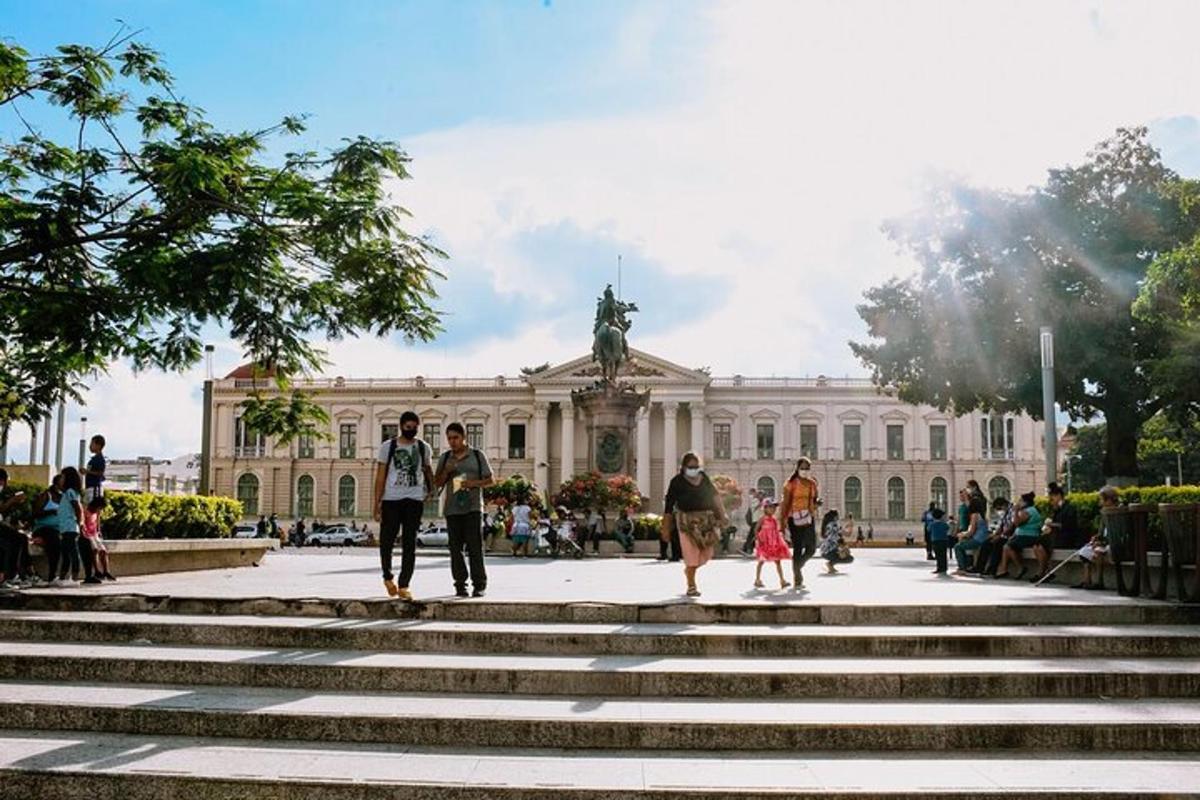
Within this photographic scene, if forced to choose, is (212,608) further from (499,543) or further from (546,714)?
(499,543)

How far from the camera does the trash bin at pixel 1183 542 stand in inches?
339

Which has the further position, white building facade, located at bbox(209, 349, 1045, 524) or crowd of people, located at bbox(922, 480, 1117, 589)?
white building facade, located at bbox(209, 349, 1045, 524)

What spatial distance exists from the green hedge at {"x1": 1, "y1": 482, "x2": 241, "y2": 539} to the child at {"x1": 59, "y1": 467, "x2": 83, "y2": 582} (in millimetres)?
1697

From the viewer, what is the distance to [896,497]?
75.8 meters

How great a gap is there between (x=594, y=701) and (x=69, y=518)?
618 cm

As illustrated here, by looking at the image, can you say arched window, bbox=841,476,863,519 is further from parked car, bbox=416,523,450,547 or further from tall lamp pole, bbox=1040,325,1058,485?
tall lamp pole, bbox=1040,325,1058,485

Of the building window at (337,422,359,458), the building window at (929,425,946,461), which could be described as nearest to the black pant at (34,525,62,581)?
the building window at (337,422,359,458)

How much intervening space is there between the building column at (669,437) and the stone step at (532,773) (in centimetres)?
6945

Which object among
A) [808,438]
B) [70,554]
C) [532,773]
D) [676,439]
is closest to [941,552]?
[70,554]

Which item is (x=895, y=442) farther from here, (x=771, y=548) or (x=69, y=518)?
(x=69, y=518)

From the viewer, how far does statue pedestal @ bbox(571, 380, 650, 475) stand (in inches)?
1016

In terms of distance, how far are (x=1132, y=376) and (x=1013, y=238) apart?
4779 millimetres

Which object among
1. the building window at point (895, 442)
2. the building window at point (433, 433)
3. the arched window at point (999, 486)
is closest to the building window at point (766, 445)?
the building window at point (895, 442)

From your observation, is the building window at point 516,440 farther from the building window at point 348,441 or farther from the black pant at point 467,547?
the black pant at point 467,547
